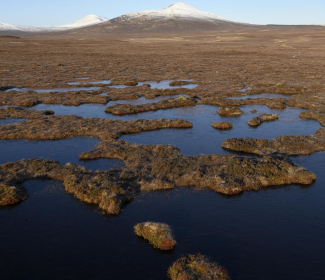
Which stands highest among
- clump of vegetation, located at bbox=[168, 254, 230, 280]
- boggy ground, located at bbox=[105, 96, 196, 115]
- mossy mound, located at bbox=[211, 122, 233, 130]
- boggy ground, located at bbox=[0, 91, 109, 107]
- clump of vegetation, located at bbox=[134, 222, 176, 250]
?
clump of vegetation, located at bbox=[168, 254, 230, 280]

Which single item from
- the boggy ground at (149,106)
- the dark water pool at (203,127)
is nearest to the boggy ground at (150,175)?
the dark water pool at (203,127)

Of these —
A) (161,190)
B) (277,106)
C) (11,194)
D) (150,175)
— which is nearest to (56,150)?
(11,194)

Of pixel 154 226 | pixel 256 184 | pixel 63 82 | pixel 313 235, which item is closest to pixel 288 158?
pixel 256 184

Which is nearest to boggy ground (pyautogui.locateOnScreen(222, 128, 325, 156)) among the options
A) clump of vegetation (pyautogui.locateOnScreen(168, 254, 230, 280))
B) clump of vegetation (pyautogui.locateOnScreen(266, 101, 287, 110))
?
clump of vegetation (pyautogui.locateOnScreen(266, 101, 287, 110))

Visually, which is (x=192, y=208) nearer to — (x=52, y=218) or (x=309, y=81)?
(x=52, y=218)

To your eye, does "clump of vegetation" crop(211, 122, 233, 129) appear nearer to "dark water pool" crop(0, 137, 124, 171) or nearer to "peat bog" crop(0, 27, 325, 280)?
"peat bog" crop(0, 27, 325, 280)

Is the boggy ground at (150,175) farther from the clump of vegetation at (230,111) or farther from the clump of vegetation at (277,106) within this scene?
the clump of vegetation at (277,106)
